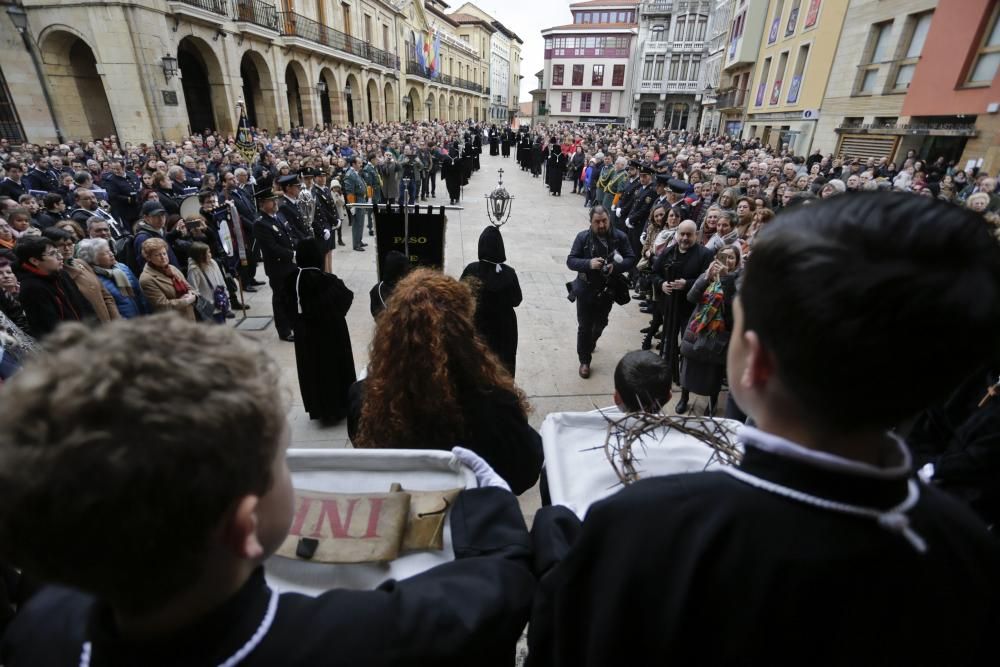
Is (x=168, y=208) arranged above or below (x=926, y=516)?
below

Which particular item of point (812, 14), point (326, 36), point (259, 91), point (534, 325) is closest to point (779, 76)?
point (812, 14)

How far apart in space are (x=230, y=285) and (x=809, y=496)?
744cm

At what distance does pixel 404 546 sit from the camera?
1.17 metres

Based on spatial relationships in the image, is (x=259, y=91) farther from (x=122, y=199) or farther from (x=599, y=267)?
(x=599, y=267)

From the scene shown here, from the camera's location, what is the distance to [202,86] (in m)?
20.7

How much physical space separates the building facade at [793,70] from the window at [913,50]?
10.9ft

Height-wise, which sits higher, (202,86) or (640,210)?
(202,86)

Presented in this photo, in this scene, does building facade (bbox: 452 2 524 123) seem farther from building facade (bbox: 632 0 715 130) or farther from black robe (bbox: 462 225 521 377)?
black robe (bbox: 462 225 521 377)

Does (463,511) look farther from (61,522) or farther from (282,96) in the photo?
(282,96)

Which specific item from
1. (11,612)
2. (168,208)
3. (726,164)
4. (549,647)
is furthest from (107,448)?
(726,164)

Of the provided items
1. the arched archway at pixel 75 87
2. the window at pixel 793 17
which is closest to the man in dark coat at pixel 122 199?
the arched archway at pixel 75 87

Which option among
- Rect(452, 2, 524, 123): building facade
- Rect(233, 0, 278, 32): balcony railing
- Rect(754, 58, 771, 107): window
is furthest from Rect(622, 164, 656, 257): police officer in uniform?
Rect(452, 2, 524, 123): building facade

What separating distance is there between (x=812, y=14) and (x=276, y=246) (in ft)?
83.2

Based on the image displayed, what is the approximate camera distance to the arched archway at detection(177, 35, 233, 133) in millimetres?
17906
